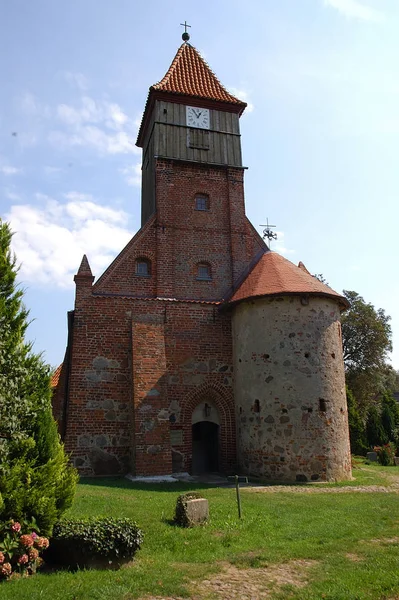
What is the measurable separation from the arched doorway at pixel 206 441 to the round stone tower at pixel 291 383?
3.19 ft

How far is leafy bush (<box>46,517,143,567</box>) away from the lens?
6.24 meters

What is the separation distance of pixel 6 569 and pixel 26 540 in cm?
39

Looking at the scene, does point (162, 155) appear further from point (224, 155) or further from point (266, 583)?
point (266, 583)

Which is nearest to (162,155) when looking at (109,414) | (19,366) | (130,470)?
(109,414)

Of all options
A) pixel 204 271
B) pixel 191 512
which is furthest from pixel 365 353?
pixel 191 512

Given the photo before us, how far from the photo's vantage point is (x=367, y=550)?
6.83 m

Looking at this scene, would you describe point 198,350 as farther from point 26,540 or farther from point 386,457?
point 26,540

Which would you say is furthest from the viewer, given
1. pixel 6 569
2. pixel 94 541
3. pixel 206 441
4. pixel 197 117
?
pixel 197 117

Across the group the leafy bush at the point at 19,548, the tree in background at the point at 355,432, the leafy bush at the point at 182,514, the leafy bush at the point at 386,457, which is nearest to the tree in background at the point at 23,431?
the leafy bush at the point at 19,548

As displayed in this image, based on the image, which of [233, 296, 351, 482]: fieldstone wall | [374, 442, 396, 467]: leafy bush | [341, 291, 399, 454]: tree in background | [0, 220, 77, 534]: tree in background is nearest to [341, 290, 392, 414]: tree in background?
[341, 291, 399, 454]: tree in background

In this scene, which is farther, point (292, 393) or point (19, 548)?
point (292, 393)

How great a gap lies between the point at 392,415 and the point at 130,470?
2078cm

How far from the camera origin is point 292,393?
14.0 m

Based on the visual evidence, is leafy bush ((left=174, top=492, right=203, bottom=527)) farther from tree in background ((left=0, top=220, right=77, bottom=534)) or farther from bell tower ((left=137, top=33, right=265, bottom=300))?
bell tower ((left=137, top=33, right=265, bottom=300))
